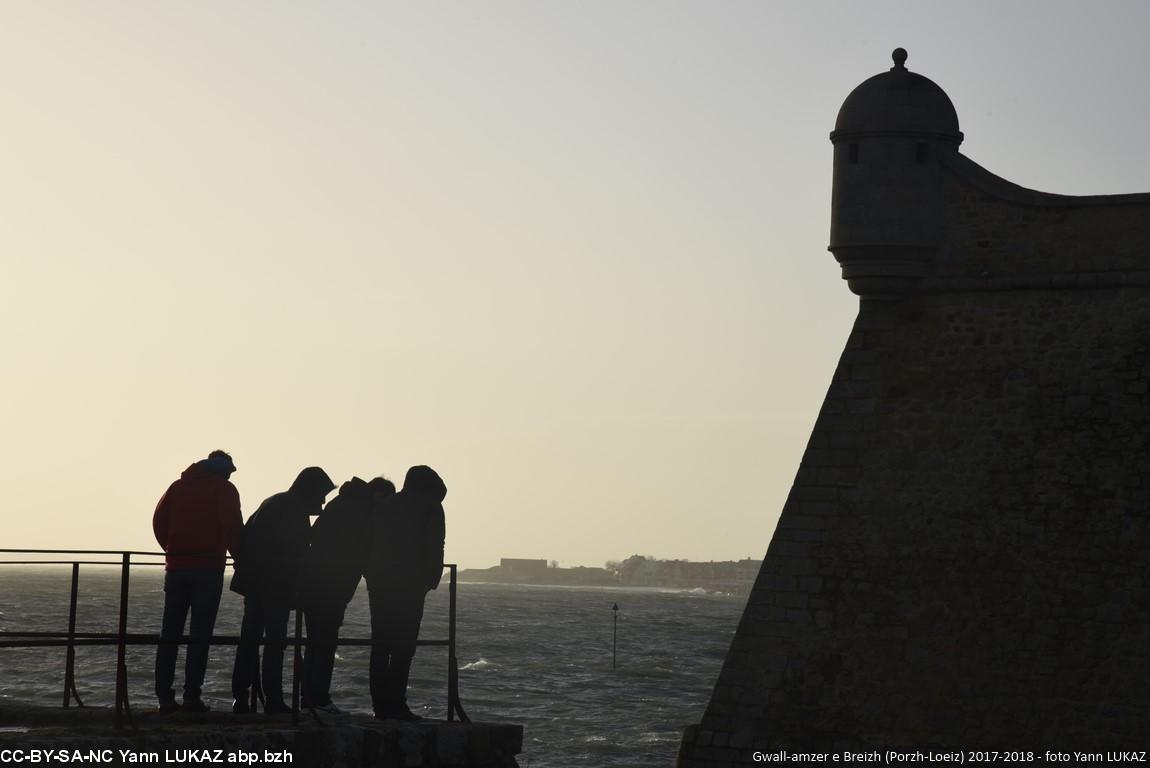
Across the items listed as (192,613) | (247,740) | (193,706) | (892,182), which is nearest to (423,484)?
(192,613)

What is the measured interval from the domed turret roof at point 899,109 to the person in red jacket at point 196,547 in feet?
31.0

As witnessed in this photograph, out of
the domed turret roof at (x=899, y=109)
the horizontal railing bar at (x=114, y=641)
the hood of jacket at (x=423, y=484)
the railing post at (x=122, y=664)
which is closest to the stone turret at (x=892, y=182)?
the domed turret roof at (x=899, y=109)

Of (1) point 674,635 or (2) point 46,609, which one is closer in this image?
(2) point 46,609

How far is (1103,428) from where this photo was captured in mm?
16219

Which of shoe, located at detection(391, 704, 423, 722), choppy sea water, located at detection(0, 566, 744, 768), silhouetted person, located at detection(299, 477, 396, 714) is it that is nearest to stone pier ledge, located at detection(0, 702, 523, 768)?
shoe, located at detection(391, 704, 423, 722)

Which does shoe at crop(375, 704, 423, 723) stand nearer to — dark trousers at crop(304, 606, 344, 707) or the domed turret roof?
dark trousers at crop(304, 606, 344, 707)

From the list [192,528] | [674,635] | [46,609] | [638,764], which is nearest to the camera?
[192,528]

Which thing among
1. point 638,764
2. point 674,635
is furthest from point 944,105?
point 674,635

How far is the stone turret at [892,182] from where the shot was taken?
17172 mm

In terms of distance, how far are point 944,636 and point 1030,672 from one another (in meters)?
0.96

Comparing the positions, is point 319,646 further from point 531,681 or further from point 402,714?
point 531,681

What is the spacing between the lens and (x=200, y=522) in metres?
10.7

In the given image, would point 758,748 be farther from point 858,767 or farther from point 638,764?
point 638,764

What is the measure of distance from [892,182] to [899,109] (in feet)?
2.74
